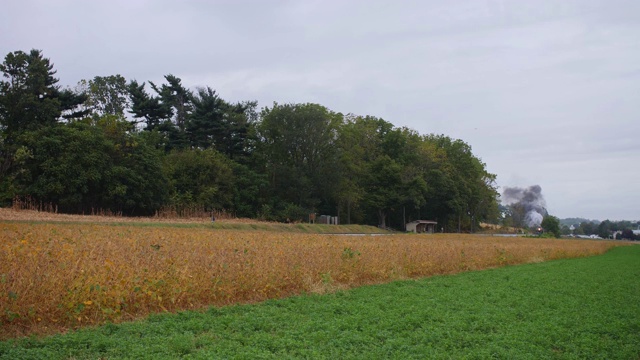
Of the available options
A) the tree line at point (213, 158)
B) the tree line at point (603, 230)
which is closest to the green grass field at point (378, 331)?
the tree line at point (213, 158)

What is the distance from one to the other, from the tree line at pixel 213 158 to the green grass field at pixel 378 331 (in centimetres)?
3101

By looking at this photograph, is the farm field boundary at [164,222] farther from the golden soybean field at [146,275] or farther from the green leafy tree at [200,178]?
the golden soybean field at [146,275]

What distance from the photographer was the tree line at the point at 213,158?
35.7m

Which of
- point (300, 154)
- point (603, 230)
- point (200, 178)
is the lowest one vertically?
point (603, 230)

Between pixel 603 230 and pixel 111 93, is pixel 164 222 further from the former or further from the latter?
pixel 603 230

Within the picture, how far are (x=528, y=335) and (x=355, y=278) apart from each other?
244 inches

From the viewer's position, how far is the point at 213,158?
157 feet

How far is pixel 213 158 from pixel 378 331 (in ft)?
138

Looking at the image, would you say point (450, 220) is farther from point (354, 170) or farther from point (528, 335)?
point (528, 335)

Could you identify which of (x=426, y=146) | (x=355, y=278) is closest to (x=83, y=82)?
(x=426, y=146)

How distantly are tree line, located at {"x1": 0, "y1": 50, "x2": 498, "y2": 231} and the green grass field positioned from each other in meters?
31.0

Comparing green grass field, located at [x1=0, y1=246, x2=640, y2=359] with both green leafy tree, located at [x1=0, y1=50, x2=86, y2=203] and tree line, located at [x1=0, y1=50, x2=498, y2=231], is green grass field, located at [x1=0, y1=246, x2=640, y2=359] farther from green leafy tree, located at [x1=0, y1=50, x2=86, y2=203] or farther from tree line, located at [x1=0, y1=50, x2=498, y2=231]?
green leafy tree, located at [x1=0, y1=50, x2=86, y2=203]

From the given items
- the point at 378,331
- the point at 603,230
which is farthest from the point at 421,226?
the point at 603,230

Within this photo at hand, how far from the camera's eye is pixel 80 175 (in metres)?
34.8
